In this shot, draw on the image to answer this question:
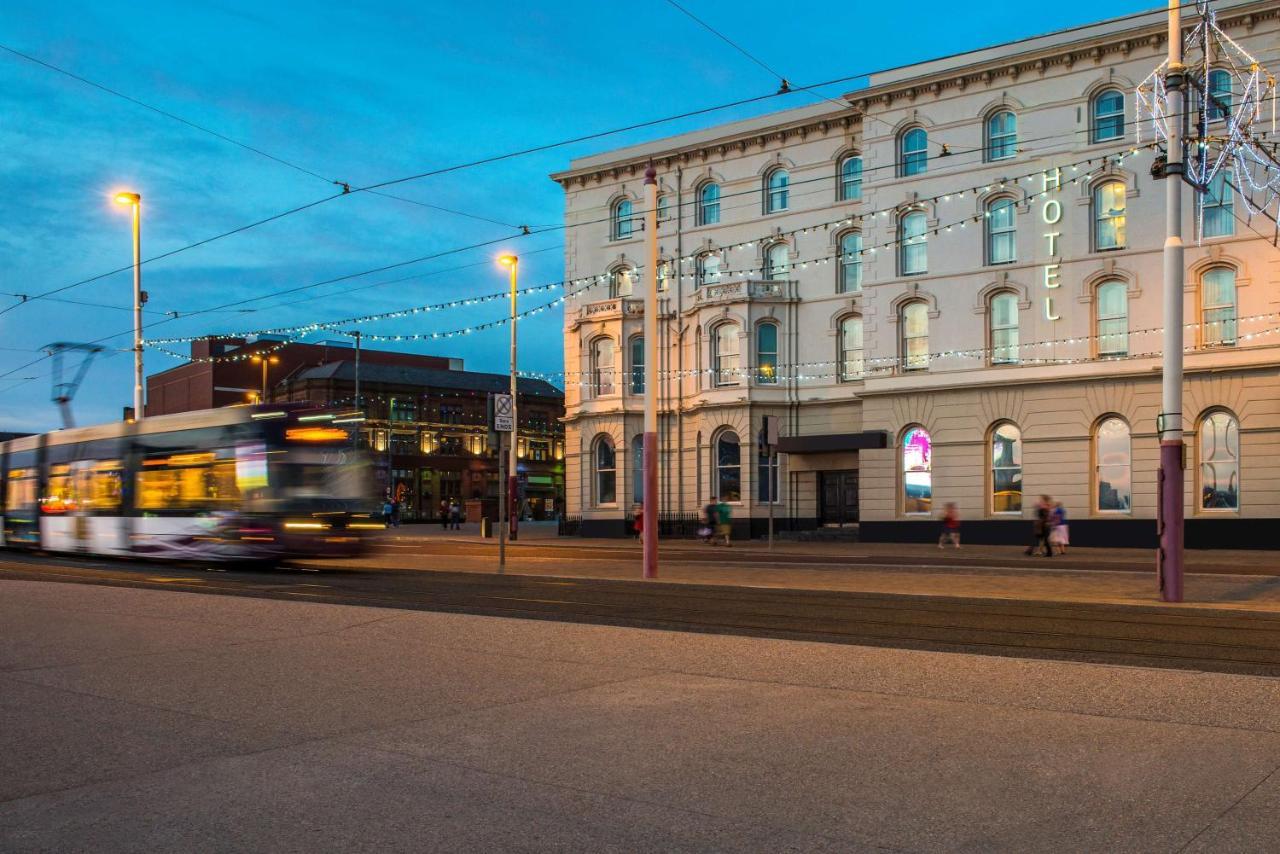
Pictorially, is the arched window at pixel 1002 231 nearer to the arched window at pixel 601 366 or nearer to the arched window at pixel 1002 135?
the arched window at pixel 1002 135

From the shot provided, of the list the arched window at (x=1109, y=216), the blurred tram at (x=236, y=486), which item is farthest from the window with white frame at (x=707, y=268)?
the blurred tram at (x=236, y=486)

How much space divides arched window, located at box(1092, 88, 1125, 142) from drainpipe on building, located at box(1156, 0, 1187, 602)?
666 inches

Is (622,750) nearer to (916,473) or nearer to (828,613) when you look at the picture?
(828,613)

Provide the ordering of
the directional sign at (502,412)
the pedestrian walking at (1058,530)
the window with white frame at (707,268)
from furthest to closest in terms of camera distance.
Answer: the window with white frame at (707,268) < the pedestrian walking at (1058,530) < the directional sign at (502,412)

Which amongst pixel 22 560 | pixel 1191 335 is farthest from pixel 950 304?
pixel 22 560

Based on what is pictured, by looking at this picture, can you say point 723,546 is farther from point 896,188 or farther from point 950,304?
point 896,188

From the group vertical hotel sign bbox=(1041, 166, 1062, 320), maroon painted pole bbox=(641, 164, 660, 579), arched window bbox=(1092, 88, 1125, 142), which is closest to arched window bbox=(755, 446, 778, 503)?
vertical hotel sign bbox=(1041, 166, 1062, 320)

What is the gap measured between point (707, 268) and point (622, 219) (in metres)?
4.37

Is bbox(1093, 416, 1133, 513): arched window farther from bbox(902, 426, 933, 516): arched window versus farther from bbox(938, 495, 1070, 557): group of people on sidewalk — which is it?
bbox(902, 426, 933, 516): arched window

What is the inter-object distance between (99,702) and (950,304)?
3133cm

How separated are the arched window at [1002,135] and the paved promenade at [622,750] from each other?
90.6 ft

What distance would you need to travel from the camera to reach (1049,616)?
558 inches

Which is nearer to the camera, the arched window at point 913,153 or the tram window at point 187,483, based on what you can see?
the tram window at point 187,483

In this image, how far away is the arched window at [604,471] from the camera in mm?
44969
